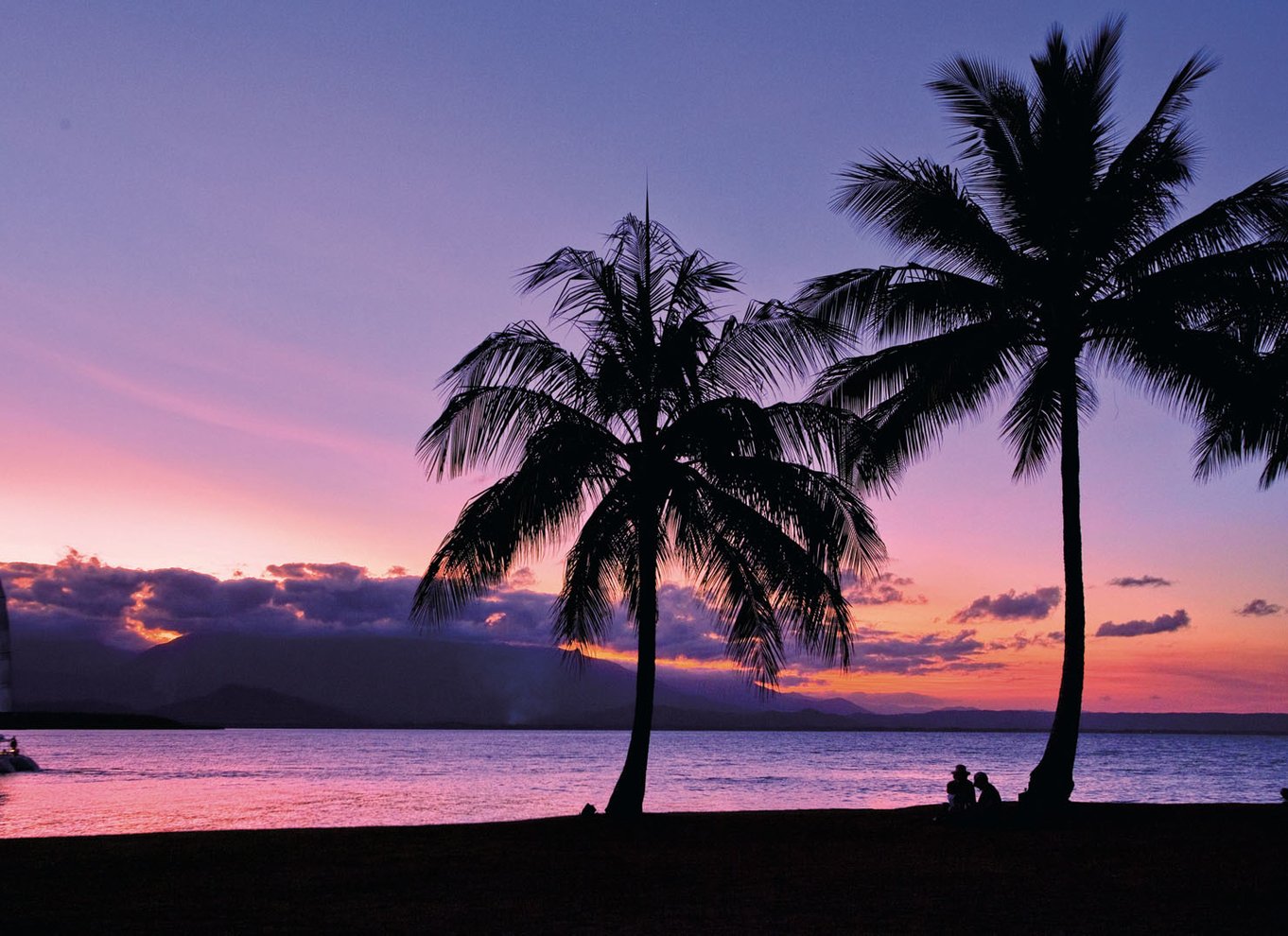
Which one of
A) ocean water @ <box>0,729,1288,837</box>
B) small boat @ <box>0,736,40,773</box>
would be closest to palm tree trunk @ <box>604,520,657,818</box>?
ocean water @ <box>0,729,1288,837</box>

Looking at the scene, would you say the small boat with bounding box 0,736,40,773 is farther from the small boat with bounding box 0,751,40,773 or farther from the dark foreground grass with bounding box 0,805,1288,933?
the dark foreground grass with bounding box 0,805,1288,933

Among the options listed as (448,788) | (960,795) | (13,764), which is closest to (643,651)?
(960,795)

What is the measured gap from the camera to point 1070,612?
16.2m

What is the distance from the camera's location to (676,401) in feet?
53.8

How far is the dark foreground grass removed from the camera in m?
8.45

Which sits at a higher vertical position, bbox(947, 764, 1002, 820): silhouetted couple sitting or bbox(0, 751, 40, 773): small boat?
bbox(947, 764, 1002, 820): silhouetted couple sitting

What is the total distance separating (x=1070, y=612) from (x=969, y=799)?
308cm

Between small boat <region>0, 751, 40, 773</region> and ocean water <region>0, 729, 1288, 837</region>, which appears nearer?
ocean water <region>0, 729, 1288, 837</region>

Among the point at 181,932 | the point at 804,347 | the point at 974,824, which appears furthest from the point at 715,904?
the point at 804,347

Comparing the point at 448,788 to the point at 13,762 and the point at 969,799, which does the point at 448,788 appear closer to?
the point at 13,762

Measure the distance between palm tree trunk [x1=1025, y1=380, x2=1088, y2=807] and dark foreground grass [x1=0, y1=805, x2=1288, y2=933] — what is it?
1.16 metres

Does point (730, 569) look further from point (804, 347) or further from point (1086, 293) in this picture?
point (1086, 293)

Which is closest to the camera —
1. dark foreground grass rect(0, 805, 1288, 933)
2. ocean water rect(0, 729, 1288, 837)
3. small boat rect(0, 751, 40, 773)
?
dark foreground grass rect(0, 805, 1288, 933)

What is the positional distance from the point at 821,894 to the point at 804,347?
9205 mm
